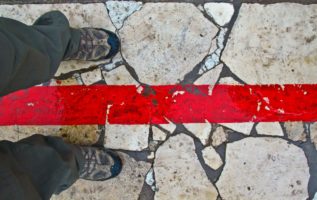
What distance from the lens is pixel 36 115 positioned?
215cm

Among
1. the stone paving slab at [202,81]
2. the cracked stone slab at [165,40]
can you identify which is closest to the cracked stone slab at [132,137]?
the stone paving slab at [202,81]

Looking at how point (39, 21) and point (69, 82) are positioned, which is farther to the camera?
point (69, 82)

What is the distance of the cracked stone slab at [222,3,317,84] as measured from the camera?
2.06 m

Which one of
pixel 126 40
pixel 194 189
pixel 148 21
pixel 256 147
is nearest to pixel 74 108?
pixel 126 40

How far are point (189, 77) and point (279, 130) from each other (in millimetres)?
467

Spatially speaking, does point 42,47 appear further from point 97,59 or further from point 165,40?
point 165,40

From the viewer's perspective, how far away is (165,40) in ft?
6.91

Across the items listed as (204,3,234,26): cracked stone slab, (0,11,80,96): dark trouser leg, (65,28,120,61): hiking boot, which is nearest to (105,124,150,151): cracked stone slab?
(65,28,120,61): hiking boot

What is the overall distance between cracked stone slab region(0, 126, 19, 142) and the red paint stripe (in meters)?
0.03

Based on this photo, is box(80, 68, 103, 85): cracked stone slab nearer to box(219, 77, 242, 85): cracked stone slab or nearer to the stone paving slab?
the stone paving slab

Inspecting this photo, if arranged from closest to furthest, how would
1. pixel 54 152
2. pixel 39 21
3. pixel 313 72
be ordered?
pixel 54 152, pixel 39 21, pixel 313 72

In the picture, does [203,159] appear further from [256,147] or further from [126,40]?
[126,40]

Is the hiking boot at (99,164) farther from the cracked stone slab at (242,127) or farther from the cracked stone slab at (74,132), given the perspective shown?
the cracked stone slab at (242,127)

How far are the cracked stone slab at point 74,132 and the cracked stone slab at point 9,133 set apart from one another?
19 millimetres
